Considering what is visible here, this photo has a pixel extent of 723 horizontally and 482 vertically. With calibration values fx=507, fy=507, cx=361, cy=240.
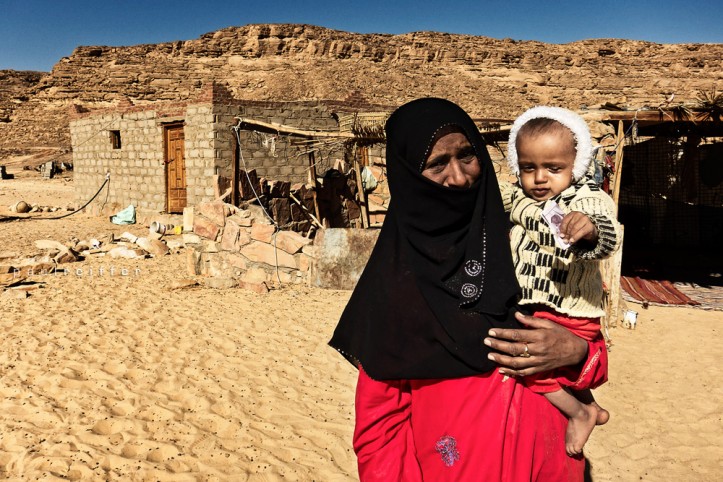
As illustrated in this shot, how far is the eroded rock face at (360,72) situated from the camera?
41.6 metres

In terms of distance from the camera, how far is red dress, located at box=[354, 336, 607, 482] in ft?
4.08

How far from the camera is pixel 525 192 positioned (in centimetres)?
164

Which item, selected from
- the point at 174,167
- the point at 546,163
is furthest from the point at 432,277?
the point at 174,167

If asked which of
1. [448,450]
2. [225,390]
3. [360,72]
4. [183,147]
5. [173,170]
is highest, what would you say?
[360,72]

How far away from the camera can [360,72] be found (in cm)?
4397

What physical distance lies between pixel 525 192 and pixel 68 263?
9.70 metres

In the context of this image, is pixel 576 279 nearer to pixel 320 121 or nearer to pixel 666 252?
pixel 666 252

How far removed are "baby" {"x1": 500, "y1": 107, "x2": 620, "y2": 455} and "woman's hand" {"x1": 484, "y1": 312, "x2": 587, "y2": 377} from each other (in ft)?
0.08

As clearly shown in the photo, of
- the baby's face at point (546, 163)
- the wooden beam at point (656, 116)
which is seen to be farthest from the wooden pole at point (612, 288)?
the baby's face at point (546, 163)

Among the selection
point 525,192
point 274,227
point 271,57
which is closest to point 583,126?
point 525,192

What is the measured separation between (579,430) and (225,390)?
12.2 feet

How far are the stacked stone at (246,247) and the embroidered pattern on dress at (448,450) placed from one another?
645cm

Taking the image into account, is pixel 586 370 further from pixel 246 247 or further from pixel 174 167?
pixel 174 167

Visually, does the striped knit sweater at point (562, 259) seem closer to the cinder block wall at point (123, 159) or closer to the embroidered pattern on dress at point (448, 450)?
the embroidered pattern on dress at point (448, 450)
